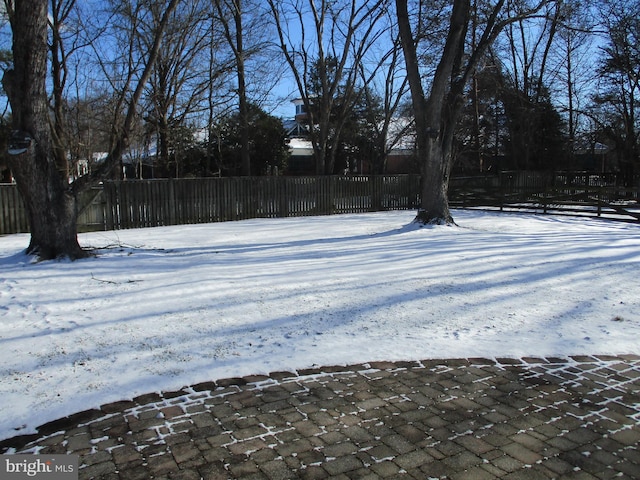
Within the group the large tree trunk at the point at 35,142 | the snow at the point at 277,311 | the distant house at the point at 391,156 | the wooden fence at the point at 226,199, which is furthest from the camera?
the distant house at the point at 391,156

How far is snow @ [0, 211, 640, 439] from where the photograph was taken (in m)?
4.55

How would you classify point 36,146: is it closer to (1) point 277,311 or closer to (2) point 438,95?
(1) point 277,311

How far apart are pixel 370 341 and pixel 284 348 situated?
35.8 inches

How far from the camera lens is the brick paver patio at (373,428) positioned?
3.03 meters

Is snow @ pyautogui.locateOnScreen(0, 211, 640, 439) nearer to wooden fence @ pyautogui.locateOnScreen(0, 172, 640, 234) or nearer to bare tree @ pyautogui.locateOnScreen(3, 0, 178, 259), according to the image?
bare tree @ pyautogui.locateOnScreen(3, 0, 178, 259)

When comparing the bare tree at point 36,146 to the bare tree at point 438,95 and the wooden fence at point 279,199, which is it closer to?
the wooden fence at point 279,199

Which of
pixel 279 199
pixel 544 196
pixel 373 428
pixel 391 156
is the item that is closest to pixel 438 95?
pixel 279 199

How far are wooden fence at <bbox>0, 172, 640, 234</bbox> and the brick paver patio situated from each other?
40.7 feet

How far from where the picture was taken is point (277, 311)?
6.25m

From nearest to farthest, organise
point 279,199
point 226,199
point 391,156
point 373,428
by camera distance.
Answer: point 373,428, point 226,199, point 279,199, point 391,156

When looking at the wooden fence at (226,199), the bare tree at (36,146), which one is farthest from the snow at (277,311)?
the wooden fence at (226,199)

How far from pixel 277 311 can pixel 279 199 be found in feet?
44.8

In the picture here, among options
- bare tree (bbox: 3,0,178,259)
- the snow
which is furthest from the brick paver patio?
bare tree (bbox: 3,0,178,259)

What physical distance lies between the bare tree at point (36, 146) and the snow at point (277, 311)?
54cm
